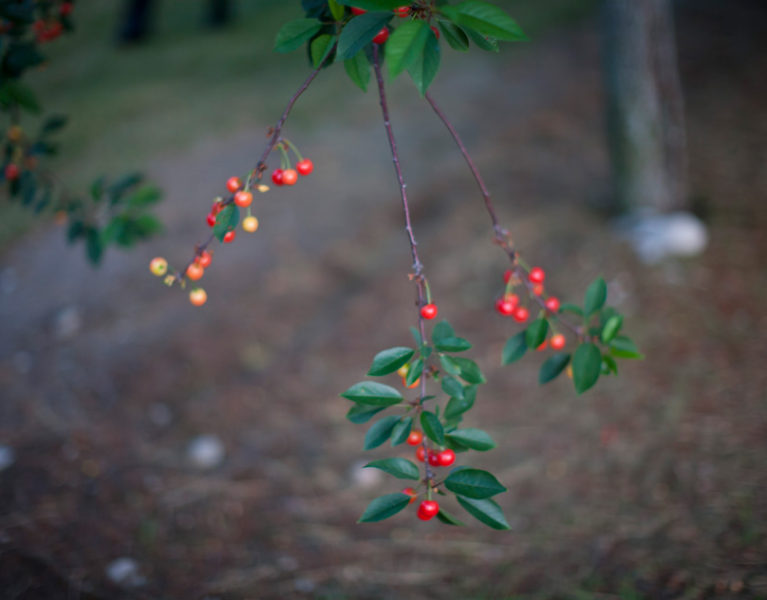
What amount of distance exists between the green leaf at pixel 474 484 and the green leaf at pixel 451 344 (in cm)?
21

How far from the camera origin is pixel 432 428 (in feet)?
3.03

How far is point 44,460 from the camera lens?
2.68 m

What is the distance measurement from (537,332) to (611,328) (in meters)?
0.14

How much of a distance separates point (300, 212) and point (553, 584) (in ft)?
11.4

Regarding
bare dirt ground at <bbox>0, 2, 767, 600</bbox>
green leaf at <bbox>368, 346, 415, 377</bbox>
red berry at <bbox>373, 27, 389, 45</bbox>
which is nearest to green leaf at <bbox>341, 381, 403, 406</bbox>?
green leaf at <bbox>368, 346, 415, 377</bbox>

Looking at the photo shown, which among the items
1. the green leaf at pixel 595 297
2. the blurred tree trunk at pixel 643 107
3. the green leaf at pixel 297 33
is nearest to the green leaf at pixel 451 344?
the green leaf at pixel 595 297

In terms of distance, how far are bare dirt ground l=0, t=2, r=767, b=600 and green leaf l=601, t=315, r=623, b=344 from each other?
121cm

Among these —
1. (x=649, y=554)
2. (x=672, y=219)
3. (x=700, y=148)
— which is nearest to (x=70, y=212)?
(x=649, y=554)

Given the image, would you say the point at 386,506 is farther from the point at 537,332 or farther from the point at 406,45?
the point at 406,45

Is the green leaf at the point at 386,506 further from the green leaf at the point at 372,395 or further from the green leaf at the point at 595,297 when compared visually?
the green leaf at the point at 595,297

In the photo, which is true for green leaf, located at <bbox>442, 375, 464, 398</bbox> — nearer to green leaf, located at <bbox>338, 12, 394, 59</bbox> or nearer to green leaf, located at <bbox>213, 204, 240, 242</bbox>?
green leaf, located at <bbox>213, 204, 240, 242</bbox>

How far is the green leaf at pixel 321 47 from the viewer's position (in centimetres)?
107

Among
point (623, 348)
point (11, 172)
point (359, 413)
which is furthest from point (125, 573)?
point (623, 348)

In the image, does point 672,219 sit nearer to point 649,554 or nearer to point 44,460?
point 649,554
